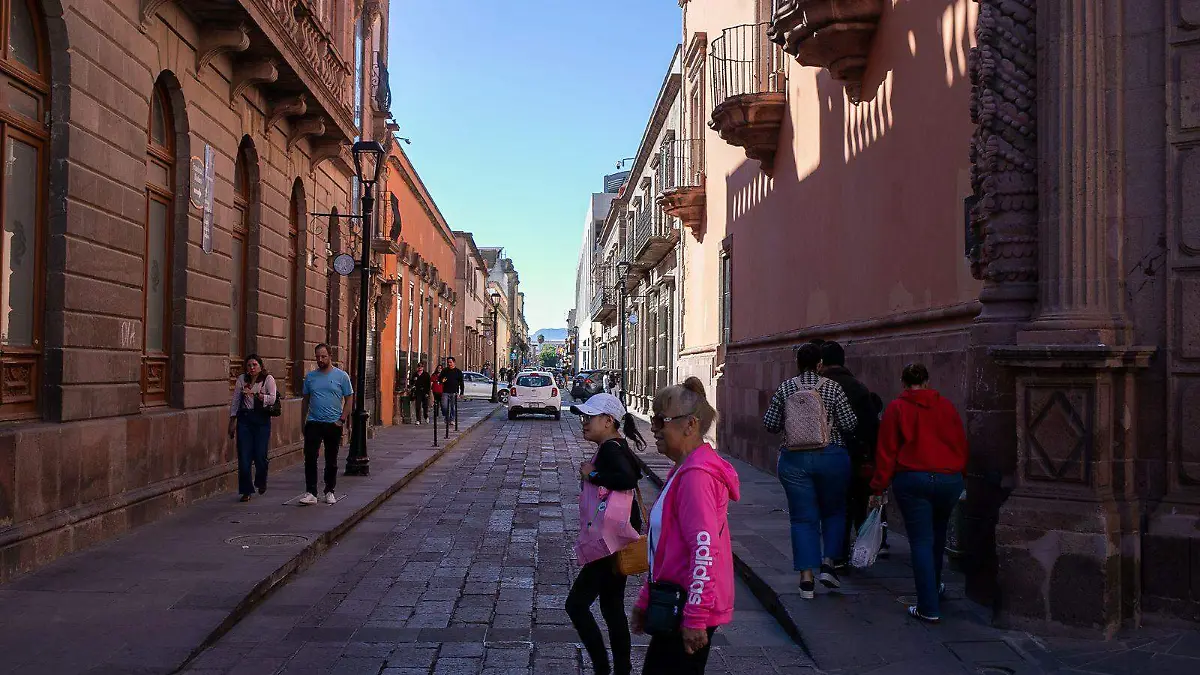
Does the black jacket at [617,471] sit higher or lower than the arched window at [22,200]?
lower

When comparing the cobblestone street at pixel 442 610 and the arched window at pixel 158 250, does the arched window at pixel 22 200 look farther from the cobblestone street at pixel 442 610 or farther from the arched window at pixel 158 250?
the cobblestone street at pixel 442 610

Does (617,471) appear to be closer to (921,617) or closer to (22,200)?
(921,617)

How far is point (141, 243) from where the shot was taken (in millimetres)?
9914

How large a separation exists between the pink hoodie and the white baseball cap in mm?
1448

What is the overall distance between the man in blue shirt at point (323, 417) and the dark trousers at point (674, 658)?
8234mm

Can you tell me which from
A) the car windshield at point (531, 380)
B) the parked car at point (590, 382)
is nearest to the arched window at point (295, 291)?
the parked car at point (590, 382)

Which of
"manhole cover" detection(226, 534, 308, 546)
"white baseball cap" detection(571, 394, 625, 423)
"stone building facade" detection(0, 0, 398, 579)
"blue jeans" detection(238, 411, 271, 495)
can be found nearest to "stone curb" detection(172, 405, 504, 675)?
"manhole cover" detection(226, 534, 308, 546)

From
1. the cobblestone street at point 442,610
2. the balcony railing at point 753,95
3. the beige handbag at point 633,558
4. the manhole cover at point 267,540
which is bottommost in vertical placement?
the cobblestone street at point 442,610

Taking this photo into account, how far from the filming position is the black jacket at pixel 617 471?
491 centimetres

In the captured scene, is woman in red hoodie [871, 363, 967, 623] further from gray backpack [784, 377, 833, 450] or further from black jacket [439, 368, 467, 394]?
black jacket [439, 368, 467, 394]

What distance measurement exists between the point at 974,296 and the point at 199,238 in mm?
8226

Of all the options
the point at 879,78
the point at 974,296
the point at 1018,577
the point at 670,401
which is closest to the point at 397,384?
the point at 879,78

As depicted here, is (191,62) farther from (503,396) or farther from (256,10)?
(503,396)

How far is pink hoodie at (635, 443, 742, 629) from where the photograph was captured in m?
3.34
